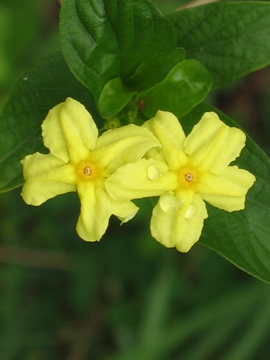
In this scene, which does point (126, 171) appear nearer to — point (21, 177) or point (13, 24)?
point (21, 177)

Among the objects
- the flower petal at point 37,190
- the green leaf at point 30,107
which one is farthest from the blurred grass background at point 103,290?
the flower petal at point 37,190

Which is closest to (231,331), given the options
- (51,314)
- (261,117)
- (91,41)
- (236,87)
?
(51,314)

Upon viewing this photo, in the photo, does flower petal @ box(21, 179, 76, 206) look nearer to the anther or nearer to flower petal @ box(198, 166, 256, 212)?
the anther

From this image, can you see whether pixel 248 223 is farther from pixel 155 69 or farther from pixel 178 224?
pixel 155 69

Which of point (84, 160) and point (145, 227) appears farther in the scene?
point (145, 227)

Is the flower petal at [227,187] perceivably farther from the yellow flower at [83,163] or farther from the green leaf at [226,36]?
the green leaf at [226,36]
